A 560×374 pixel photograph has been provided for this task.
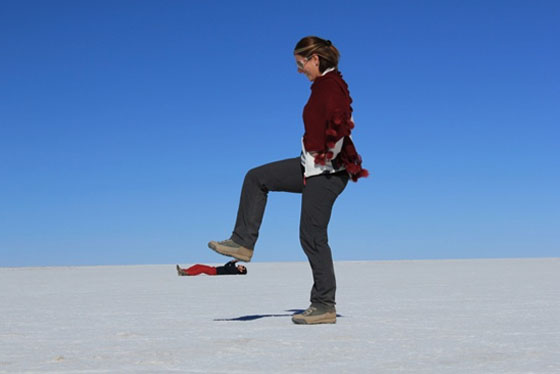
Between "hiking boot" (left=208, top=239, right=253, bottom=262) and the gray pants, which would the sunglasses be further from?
"hiking boot" (left=208, top=239, right=253, bottom=262)

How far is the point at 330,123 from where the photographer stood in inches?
177

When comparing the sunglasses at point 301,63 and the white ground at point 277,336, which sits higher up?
the sunglasses at point 301,63

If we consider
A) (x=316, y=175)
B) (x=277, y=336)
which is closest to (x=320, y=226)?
Answer: (x=316, y=175)

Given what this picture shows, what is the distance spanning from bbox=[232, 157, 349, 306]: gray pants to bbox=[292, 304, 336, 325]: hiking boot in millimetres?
42

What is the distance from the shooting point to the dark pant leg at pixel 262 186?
15.7 ft

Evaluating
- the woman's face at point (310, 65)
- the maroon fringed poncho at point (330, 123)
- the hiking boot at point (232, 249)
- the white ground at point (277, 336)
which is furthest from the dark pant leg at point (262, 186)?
the white ground at point (277, 336)

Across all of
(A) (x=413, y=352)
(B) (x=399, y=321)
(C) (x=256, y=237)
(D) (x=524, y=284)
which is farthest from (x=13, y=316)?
(D) (x=524, y=284)

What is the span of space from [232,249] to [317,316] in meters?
0.71

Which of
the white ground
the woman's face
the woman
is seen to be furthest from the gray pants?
the woman's face

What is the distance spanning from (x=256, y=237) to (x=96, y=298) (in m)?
3.27

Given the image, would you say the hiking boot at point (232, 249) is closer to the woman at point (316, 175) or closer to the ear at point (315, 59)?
the woman at point (316, 175)

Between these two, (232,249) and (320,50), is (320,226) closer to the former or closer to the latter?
(232,249)

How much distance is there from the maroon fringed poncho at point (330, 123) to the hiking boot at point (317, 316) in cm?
88

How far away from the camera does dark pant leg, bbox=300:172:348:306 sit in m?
4.68
